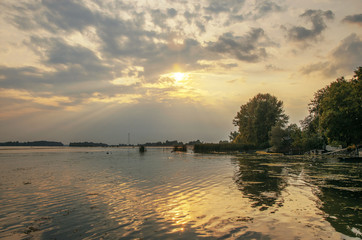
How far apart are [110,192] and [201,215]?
26.9ft

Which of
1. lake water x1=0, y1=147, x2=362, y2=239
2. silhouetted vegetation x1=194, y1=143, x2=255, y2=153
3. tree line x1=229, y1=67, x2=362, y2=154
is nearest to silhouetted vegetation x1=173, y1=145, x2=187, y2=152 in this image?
silhouetted vegetation x1=194, y1=143, x2=255, y2=153

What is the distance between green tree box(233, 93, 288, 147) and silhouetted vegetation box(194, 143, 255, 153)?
608cm

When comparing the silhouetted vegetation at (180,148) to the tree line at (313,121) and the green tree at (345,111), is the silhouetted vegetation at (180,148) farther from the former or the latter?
the green tree at (345,111)

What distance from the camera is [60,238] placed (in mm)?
8305

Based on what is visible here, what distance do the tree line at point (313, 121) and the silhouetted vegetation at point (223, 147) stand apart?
6.18 meters

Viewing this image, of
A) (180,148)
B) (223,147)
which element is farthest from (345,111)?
(180,148)

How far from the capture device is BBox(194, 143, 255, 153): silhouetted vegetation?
299 ft

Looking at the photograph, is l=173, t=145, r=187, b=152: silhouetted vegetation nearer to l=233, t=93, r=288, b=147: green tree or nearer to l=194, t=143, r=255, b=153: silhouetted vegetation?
l=194, t=143, r=255, b=153: silhouetted vegetation

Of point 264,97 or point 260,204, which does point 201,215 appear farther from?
point 264,97

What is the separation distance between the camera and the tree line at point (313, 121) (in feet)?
145

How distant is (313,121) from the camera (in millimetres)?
71625

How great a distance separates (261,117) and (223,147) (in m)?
21.3

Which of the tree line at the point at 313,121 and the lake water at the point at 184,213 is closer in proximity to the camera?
the lake water at the point at 184,213

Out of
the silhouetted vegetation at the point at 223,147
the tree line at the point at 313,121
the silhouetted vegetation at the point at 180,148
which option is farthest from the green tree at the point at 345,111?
the silhouetted vegetation at the point at 180,148
